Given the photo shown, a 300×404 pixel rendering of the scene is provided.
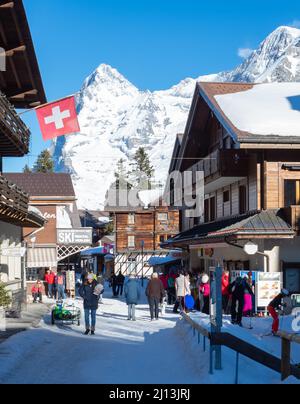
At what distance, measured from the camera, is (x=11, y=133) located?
71.5ft

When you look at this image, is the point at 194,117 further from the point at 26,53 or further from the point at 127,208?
the point at 127,208

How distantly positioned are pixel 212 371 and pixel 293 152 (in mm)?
15654

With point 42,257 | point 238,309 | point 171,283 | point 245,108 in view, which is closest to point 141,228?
point 42,257

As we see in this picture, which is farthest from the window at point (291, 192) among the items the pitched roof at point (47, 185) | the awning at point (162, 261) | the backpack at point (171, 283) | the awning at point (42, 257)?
the pitched roof at point (47, 185)

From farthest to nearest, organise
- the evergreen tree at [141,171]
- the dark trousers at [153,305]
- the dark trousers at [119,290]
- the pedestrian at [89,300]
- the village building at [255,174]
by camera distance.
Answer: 1. the evergreen tree at [141,171]
2. the dark trousers at [119,290]
3. the village building at [255,174]
4. the dark trousers at [153,305]
5. the pedestrian at [89,300]

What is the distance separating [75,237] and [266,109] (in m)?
18.0

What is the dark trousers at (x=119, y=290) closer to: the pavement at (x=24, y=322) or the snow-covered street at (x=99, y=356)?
the pavement at (x=24, y=322)

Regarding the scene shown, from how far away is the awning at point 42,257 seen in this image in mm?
41806

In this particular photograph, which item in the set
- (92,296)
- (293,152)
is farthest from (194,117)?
(92,296)

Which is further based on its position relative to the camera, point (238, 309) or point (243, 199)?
point (243, 199)

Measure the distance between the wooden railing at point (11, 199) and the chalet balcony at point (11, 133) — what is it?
1.57m

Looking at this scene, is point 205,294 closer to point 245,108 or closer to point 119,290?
point 245,108

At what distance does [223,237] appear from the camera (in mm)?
25938

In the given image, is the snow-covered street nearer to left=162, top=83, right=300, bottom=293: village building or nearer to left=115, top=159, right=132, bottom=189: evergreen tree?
left=162, top=83, right=300, bottom=293: village building
